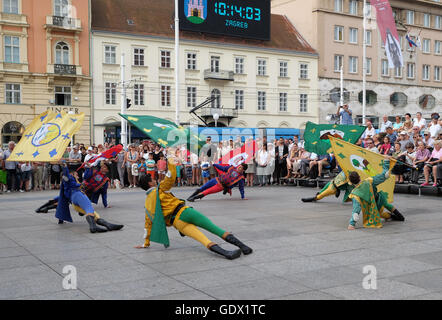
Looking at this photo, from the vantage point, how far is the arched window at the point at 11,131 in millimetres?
38094

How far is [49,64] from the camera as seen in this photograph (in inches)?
1542

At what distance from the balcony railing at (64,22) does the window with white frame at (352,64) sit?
28254mm

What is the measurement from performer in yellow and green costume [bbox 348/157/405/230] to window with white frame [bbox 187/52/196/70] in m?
37.2

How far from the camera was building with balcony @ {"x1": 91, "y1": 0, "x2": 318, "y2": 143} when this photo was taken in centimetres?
4181

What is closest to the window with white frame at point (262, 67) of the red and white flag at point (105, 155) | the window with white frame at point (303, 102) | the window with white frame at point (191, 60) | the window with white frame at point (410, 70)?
the window with white frame at point (303, 102)

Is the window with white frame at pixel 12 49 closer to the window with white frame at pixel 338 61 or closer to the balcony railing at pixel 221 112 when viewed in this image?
the balcony railing at pixel 221 112

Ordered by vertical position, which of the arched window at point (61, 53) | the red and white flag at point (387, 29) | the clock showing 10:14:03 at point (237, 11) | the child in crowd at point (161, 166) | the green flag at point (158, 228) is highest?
the clock showing 10:14:03 at point (237, 11)

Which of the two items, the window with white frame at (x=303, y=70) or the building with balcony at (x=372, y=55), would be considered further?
the building with balcony at (x=372, y=55)

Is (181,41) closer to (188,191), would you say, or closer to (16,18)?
(16,18)

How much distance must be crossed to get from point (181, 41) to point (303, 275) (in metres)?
40.2

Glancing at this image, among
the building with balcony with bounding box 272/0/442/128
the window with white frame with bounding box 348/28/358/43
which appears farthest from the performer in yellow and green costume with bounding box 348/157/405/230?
the window with white frame with bounding box 348/28/358/43

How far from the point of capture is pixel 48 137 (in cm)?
954

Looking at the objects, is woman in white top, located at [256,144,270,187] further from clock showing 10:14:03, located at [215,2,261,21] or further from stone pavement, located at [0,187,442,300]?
clock showing 10:14:03, located at [215,2,261,21]

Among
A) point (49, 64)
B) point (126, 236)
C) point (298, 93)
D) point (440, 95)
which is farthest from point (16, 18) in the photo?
point (440, 95)
